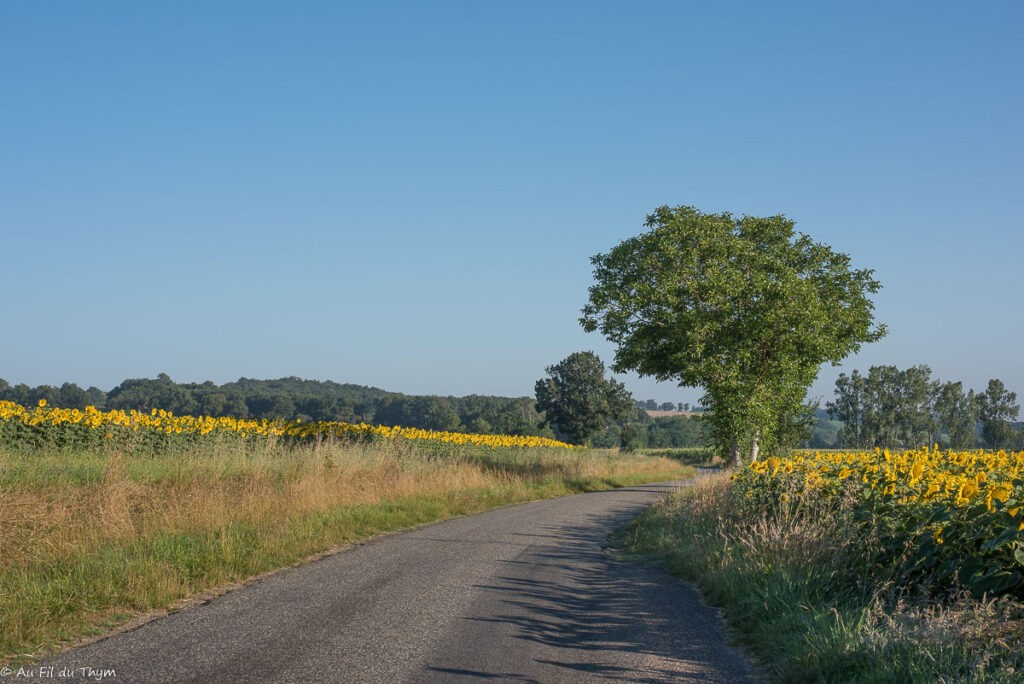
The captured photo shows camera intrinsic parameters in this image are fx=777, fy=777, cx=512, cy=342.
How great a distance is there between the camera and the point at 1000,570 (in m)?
6.53

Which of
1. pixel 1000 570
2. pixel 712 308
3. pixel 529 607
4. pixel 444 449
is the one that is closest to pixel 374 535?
pixel 529 607

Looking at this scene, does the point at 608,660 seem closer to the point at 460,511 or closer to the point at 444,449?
the point at 460,511

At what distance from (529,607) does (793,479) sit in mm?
5293

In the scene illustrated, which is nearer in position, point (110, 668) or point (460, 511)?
point (110, 668)

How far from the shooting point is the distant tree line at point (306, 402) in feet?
149

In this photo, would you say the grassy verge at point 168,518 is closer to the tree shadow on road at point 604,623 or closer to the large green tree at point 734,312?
the tree shadow on road at point 604,623

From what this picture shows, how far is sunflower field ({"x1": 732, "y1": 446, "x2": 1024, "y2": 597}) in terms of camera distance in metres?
6.64

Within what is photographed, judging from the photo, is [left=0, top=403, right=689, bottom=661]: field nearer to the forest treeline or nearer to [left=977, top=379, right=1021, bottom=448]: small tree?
the forest treeline

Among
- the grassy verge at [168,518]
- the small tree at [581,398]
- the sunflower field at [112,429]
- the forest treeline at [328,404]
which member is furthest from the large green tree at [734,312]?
the small tree at [581,398]

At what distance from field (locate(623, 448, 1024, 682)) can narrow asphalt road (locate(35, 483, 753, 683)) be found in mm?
595

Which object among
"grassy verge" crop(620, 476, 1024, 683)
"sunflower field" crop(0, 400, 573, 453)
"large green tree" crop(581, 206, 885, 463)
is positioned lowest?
"grassy verge" crop(620, 476, 1024, 683)

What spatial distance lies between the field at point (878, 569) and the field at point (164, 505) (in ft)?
20.0

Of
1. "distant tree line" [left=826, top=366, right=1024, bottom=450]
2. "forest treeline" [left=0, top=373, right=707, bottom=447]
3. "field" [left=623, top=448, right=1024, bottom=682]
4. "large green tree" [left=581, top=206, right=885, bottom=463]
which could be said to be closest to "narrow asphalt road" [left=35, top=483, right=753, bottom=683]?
"field" [left=623, top=448, right=1024, bottom=682]

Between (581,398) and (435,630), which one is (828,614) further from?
(581,398)
